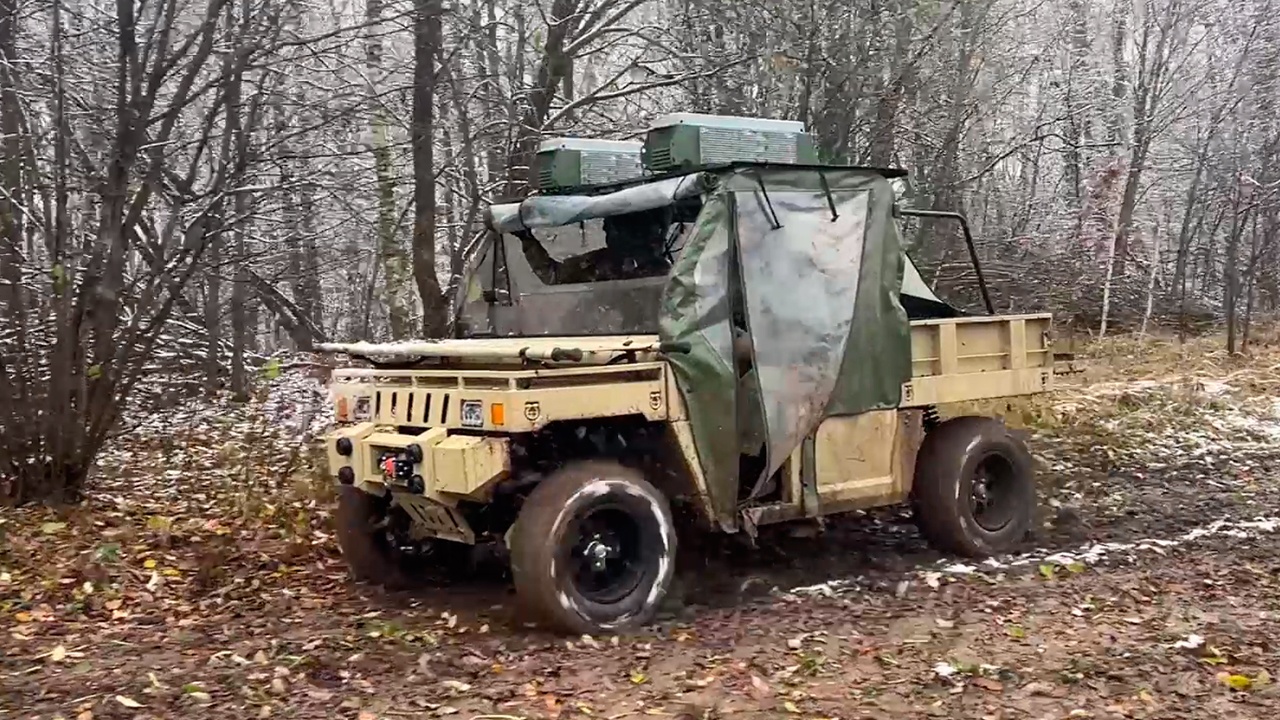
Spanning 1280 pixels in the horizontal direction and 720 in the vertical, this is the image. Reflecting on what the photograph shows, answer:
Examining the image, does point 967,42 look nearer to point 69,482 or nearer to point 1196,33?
point 69,482

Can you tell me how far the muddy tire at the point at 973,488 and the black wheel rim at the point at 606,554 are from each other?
2156 millimetres

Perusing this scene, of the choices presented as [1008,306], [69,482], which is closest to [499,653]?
[69,482]

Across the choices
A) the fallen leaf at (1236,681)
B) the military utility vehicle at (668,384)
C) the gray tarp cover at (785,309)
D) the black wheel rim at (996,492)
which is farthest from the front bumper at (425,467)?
the black wheel rim at (996,492)

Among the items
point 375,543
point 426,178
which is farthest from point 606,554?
point 426,178

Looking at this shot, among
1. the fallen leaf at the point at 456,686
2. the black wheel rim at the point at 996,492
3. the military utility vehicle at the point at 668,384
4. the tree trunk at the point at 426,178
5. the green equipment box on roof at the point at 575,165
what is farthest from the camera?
the tree trunk at the point at 426,178

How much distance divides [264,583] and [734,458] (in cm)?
267

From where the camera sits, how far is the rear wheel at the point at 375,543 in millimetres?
6746

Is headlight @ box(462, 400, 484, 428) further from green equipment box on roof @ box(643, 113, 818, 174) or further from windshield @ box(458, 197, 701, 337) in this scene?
green equipment box on roof @ box(643, 113, 818, 174)

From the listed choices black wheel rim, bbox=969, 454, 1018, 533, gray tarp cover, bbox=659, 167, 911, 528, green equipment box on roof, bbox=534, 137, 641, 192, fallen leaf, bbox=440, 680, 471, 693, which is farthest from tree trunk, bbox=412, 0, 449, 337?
fallen leaf, bbox=440, 680, 471, 693

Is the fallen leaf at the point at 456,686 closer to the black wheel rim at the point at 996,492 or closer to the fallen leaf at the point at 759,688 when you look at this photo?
the fallen leaf at the point at 759,688

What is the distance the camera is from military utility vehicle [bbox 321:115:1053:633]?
19.1ft

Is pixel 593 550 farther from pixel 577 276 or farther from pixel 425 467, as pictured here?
pixel 577 276

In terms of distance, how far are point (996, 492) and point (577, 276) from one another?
117 inches

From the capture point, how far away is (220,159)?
29.1 ft
